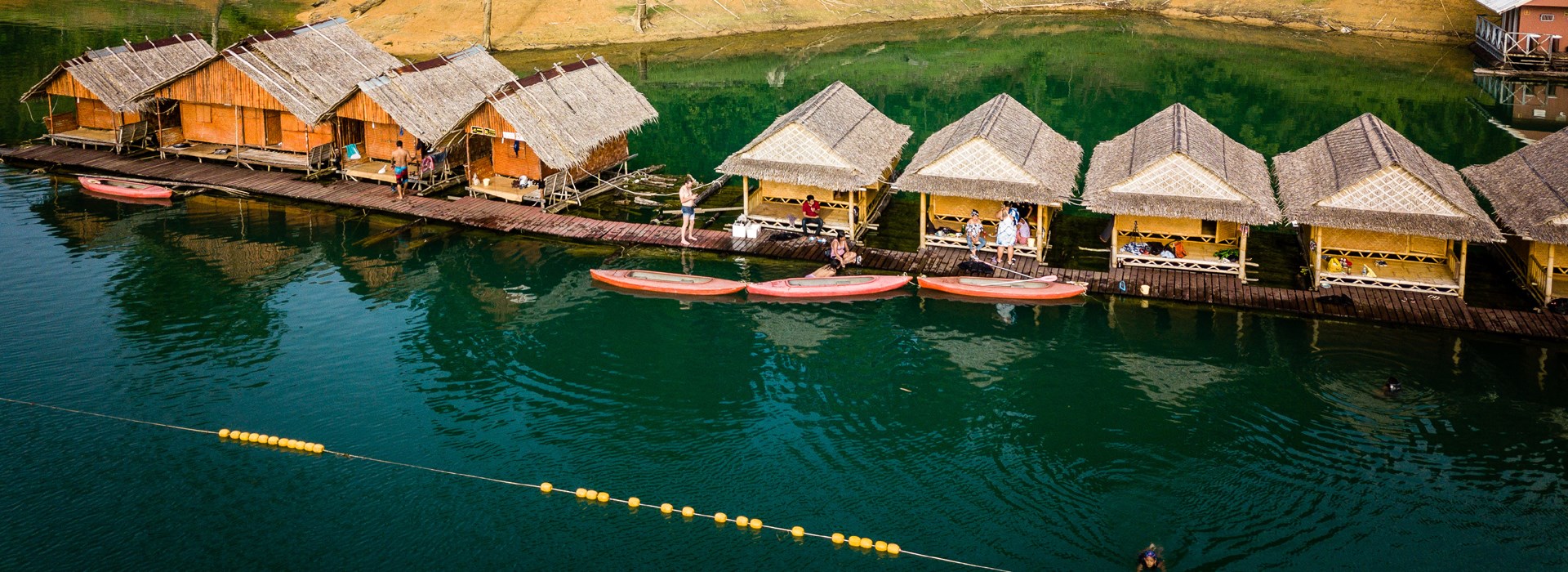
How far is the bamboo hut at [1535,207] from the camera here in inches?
1339

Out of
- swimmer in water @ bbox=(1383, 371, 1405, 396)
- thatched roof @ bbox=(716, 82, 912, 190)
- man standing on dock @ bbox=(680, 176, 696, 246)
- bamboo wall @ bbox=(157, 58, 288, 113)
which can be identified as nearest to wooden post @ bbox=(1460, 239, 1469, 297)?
swimmer in water @ bbox=(1383, 371, 1405, 396)

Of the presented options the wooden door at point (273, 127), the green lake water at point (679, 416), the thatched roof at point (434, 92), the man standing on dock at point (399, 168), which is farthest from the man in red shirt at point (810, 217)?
the wooden door at point (273, 127)

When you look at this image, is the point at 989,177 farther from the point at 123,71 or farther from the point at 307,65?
the point at 123,71

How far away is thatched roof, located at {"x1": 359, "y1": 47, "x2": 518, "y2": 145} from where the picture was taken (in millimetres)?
44812

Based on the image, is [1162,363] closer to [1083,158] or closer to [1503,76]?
[1083,158]

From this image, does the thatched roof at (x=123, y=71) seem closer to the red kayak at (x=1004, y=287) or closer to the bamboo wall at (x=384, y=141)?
the bamboo wall at (x=384, y=141)

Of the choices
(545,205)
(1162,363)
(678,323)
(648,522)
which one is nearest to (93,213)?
(545,205)

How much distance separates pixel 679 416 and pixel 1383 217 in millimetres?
21480

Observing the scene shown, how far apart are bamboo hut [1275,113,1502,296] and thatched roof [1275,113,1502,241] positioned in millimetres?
24

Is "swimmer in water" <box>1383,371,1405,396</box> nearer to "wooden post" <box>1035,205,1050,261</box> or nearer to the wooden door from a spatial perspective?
"wooden post" <box>1035,205,1050,261</box>

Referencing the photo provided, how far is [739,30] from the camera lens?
275 ft

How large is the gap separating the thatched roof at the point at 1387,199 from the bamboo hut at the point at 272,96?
3376 centimetres

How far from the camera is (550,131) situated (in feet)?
143

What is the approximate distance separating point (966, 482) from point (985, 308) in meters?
10.7
